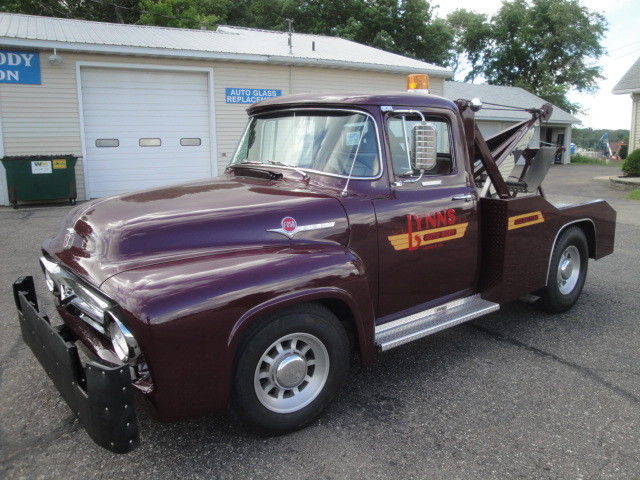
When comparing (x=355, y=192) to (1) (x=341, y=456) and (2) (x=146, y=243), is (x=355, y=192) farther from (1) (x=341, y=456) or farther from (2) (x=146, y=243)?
(1) (x=341, y=456)

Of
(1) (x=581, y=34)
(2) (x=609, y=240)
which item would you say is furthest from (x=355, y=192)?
(1) (x=581, y=34)

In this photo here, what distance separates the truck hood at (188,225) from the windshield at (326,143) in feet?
0.88

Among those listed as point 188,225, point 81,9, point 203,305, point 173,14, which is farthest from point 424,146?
point 81,9

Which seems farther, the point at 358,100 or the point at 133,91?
the point at 133,91

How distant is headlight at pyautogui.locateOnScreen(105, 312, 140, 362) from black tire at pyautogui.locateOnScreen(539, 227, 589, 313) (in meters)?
3.79

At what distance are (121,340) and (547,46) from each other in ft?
155

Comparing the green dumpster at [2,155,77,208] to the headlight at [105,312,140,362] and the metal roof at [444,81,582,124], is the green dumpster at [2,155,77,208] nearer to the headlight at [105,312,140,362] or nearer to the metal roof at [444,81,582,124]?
the headlight at [105,312,140,362]

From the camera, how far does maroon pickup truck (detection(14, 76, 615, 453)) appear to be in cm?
254

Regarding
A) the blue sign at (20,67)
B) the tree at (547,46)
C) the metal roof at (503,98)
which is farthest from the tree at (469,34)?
the blue sign at (20,67)

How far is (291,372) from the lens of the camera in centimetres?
297

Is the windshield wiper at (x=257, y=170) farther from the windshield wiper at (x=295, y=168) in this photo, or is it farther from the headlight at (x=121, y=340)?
the headlight at (x=121, y=340)

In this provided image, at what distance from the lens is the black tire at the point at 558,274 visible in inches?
192

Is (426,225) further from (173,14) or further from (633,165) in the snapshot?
(173,14)

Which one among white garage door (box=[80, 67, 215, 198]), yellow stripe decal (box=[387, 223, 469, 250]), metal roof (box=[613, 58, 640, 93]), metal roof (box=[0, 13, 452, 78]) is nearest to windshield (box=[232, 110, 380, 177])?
yellow stripe decal (box=[387, 223, 469, 250])
